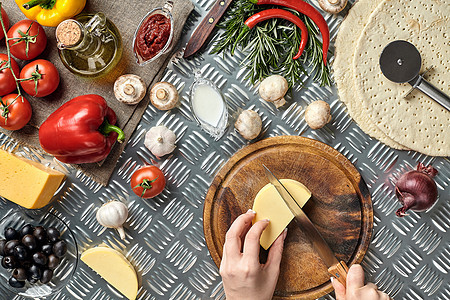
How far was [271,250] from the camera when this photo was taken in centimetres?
210

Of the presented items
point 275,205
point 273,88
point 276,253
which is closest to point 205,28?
point 273,88

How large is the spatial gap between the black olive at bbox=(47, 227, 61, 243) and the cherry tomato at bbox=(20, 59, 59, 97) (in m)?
0.69

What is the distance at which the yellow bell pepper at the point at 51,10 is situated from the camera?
6.40 ft

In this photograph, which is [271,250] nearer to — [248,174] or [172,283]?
[248,174]

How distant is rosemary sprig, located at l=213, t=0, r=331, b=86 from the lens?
82.0 inches

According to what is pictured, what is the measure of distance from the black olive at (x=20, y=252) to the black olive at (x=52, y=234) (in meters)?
0.13

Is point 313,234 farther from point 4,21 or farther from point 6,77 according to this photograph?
point 4,21

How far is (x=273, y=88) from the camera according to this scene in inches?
81.5

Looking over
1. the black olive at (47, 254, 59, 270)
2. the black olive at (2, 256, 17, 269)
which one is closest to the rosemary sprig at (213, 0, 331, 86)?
the black olive at (47, 254, 59, 270)

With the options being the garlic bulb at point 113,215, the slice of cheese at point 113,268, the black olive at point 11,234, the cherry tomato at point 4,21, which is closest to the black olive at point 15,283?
the black olive at point 11,234

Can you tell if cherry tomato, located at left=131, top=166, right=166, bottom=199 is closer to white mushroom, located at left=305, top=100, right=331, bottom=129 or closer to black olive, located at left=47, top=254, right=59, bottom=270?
black olive, located at left=47, top=254, right=59, bottom=270

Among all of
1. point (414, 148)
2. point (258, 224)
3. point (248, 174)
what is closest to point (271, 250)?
point (258, 224)

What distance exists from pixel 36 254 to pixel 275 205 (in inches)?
47.9

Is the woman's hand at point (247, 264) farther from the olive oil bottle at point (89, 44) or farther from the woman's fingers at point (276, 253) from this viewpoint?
the olive oil bottle at point (89, 44)
